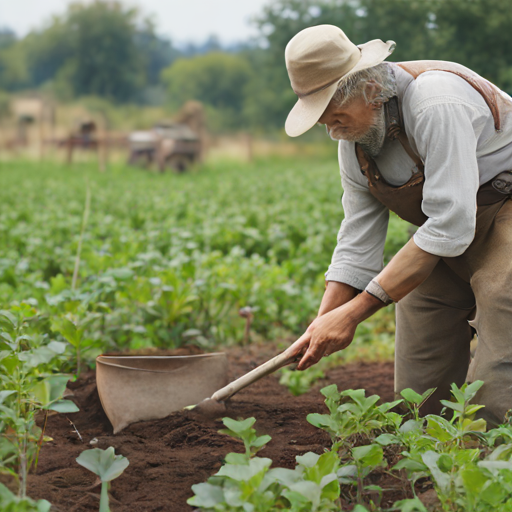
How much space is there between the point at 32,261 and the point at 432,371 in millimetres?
3680

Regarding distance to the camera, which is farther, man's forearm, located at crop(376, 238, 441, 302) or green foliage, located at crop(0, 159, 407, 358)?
green foliage, located at crop(0, 159, 407, 358)

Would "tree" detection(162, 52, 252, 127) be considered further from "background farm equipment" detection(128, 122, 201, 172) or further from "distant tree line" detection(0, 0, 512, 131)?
"background farm equipment" detection(128, 122, 201, 172)

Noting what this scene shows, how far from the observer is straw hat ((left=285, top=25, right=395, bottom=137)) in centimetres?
215

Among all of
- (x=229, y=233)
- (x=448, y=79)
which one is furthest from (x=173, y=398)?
(x=229, y=233)

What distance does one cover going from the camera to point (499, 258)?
239 centimetres

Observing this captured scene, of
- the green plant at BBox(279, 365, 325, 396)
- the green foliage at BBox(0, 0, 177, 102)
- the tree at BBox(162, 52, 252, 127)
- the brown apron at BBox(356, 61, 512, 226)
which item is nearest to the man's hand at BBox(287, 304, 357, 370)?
the brown apron at BBox(356, 61, 512, 226)

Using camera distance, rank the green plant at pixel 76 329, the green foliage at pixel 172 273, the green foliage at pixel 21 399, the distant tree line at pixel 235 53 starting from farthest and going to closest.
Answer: the distant tree line at pixel 235 53, the green foliage at pixel 172 273, the green plant at pixel 76 329, the green foliage at pixel 21 399

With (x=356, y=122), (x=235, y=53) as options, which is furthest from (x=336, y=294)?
(x=235, y=53)

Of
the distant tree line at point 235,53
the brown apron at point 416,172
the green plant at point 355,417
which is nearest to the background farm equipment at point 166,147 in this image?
the distant tree line at point 235,53

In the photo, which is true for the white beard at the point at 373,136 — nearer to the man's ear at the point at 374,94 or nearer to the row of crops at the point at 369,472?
the man's ear at the point at 374,94

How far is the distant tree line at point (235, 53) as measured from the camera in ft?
43.4

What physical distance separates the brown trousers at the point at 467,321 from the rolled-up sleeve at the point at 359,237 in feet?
0.94

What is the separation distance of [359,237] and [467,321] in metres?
0.62

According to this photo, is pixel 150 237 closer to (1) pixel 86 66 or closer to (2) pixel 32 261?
(2) pixel 32 261
